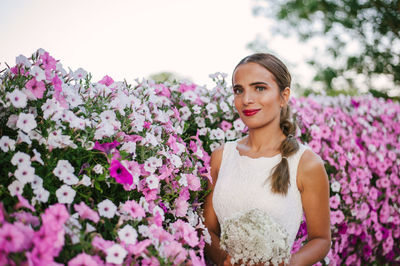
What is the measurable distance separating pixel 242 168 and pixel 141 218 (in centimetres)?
107

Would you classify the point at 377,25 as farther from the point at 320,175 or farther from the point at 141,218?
the point at 141,218

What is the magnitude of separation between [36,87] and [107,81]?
31.9 inches

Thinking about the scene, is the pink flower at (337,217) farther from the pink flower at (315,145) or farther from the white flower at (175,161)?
the white flower at (175,161)

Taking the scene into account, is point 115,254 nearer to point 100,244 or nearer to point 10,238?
point 100,244

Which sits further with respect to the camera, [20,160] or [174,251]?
[174,251]

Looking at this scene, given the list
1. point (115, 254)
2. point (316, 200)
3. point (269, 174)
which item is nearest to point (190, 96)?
point (269, 174)

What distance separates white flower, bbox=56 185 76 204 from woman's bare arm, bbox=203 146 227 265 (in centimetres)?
116

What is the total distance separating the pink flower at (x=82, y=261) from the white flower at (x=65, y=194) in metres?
0.31


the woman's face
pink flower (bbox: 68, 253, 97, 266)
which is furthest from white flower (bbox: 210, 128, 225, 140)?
pink flower (bbox: 68, 253, 97, 266)

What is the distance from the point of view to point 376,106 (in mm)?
4887

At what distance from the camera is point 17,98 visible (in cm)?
160

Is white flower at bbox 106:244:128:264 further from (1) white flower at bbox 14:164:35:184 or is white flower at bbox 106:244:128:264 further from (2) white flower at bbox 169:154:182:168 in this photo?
(2) white flower at bbox 169:154:182:168

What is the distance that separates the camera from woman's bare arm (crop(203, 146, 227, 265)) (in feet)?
7.83

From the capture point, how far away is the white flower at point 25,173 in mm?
1454
